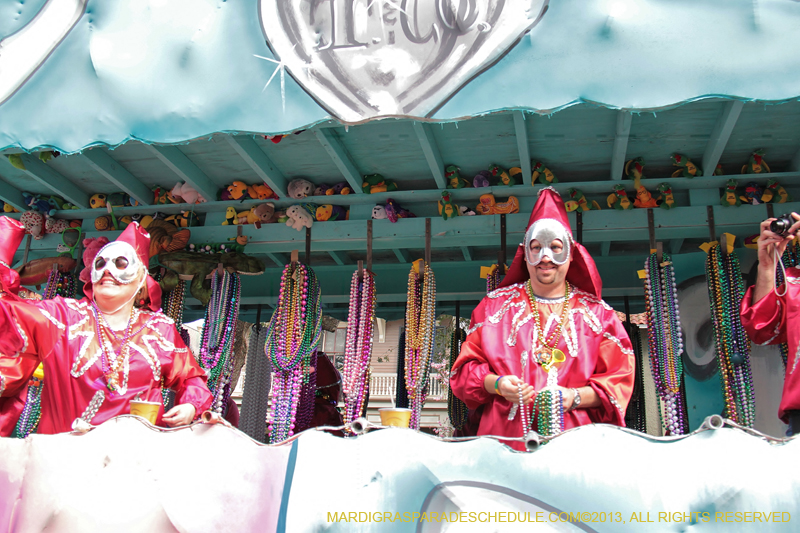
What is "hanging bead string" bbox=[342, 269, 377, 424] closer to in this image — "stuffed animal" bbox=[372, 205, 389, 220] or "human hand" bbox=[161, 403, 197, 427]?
"stuffed animal" bbox=[372, 205, 389, 220]

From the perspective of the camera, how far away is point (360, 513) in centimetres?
172

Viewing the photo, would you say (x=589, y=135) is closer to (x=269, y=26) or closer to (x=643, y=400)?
(x=269, y=26)

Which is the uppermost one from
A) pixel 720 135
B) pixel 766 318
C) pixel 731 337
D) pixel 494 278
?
pixel 720 135

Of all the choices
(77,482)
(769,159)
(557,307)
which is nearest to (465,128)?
(557,307)

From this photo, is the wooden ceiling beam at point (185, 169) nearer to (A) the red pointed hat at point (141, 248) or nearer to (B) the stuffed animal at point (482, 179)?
(A) the red pointed hat at point (141, 248)

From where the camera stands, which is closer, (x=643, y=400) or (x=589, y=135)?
(x=589, y=135)

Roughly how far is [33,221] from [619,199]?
4.14 meters

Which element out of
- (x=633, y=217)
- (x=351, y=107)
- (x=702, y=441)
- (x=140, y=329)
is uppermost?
(x=633, y=217)

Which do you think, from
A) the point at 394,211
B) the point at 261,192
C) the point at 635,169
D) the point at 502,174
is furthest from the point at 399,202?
the point at 635,169

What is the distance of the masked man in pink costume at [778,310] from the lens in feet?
8.77

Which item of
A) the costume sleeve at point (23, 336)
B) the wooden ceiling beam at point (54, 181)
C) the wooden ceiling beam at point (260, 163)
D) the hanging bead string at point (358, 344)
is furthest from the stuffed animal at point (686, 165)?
the wooden ceiling beam at point (54, 181)

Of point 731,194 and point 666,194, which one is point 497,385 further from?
point 731,194

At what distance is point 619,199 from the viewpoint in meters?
4.10

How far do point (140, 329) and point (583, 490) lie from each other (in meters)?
2.31
